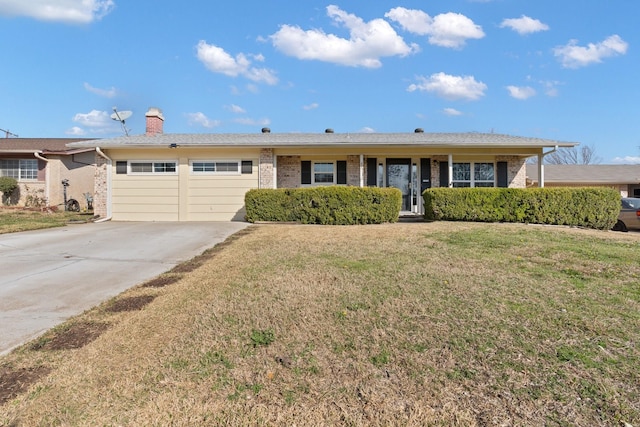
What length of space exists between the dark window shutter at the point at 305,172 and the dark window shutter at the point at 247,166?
1998 millimetres

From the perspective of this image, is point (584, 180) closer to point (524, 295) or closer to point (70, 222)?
point (524, 295)

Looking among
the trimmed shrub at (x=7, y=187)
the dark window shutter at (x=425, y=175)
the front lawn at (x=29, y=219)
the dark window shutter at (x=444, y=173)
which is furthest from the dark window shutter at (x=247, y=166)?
→ the trimmed shrub at (x=7, y=187)

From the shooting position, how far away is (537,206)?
36.0 feet

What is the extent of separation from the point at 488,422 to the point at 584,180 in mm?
27232

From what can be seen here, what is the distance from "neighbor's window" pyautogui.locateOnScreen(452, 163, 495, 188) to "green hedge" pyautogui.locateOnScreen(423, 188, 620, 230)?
10.9 ft

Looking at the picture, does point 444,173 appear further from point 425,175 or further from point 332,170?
point 332,170

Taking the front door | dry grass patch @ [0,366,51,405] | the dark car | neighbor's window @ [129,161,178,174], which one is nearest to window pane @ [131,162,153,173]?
neighbor's window @ [129,161,178,174]

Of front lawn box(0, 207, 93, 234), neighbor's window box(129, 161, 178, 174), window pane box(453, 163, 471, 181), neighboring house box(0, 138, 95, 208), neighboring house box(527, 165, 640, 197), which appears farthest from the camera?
neighboring house box(527, 165, 640, 197)

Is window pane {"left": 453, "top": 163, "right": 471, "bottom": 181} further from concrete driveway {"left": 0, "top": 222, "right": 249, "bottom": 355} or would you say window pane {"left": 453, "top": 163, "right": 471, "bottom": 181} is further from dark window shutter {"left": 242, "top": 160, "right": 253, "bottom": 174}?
concrete driveway {"left": 0, "top": 222, "right": 249, "bottom": 355}

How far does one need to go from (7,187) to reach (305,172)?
14376 mm

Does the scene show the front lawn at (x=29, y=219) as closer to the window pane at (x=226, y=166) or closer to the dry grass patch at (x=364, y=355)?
the window pane at (x=226, y=166)

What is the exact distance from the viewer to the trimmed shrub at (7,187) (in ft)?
56.1

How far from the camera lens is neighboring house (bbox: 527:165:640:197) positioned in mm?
23531

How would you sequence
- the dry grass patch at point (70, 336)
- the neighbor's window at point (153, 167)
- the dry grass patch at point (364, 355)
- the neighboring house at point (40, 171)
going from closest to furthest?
the dry grass patch at point (364, 355) < the dry grass patch at point (70, 336) < the neighbor's window at point (153, 167) < the neighboring house at point (40, 171)
